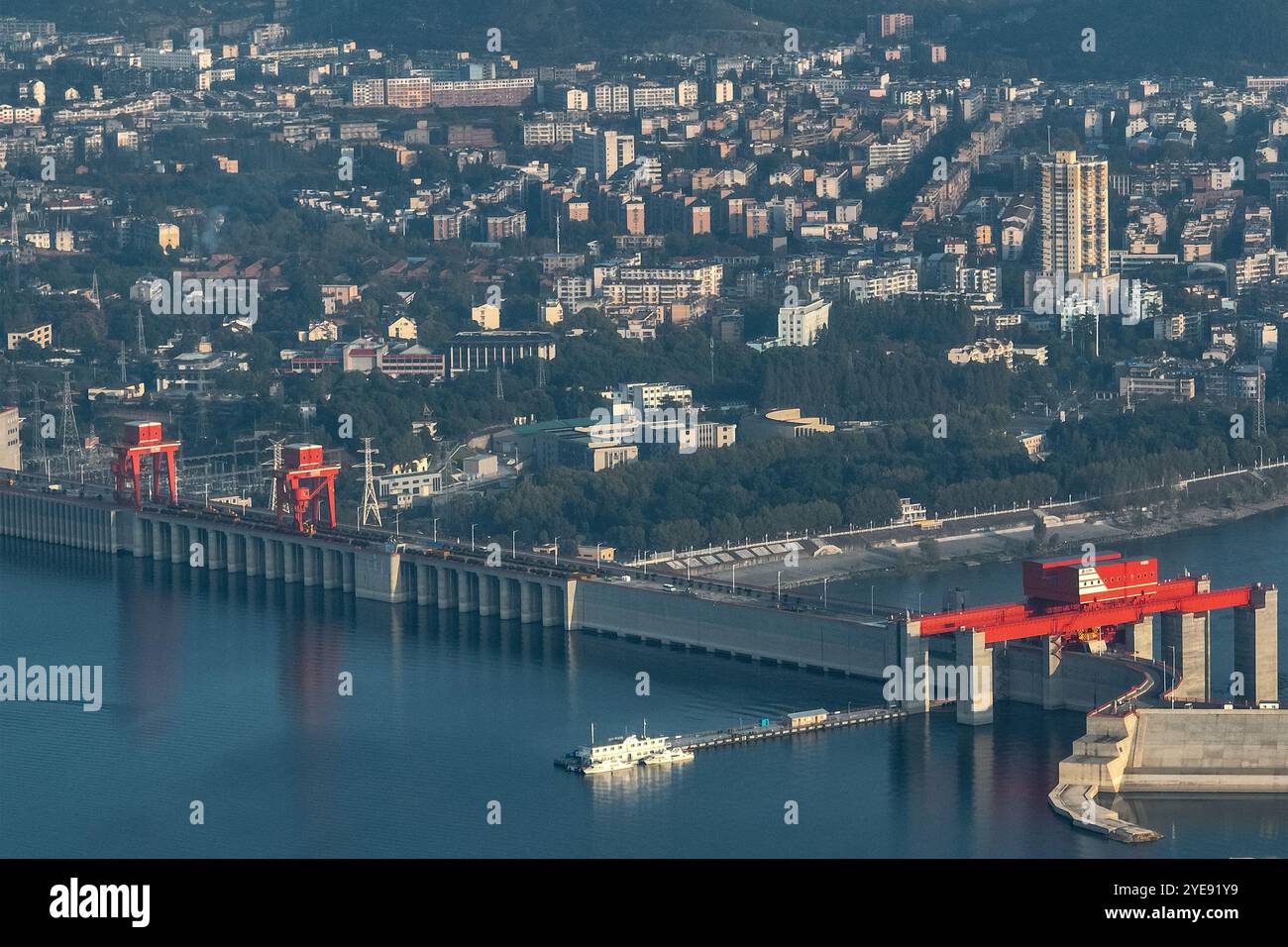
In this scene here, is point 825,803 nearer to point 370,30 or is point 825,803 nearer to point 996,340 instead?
point 996,340

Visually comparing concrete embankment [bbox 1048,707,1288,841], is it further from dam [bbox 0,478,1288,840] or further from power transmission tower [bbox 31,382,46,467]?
power transmission tower [bbox 31,382,46,467]

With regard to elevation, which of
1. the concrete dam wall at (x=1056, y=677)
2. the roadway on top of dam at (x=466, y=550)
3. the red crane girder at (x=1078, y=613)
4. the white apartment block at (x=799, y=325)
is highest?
the white apartment block at (x=799, y=325)

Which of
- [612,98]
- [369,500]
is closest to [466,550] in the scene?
[369,500]

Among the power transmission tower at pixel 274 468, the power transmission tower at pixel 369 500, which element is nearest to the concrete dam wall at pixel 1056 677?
the power transmission tower at pixel 369 500

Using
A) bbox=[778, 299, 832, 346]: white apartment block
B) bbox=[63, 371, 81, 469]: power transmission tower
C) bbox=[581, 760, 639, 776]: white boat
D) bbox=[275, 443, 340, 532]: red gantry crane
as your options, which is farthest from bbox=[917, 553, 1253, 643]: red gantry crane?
bbox=[778, 299, 832, 346]: white apartment block

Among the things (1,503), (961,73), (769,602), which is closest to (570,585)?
(769,602)

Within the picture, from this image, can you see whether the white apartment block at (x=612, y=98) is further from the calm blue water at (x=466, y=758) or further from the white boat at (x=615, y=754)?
the white boat at (x=615, y=754)

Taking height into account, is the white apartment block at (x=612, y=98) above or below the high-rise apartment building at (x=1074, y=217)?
above
